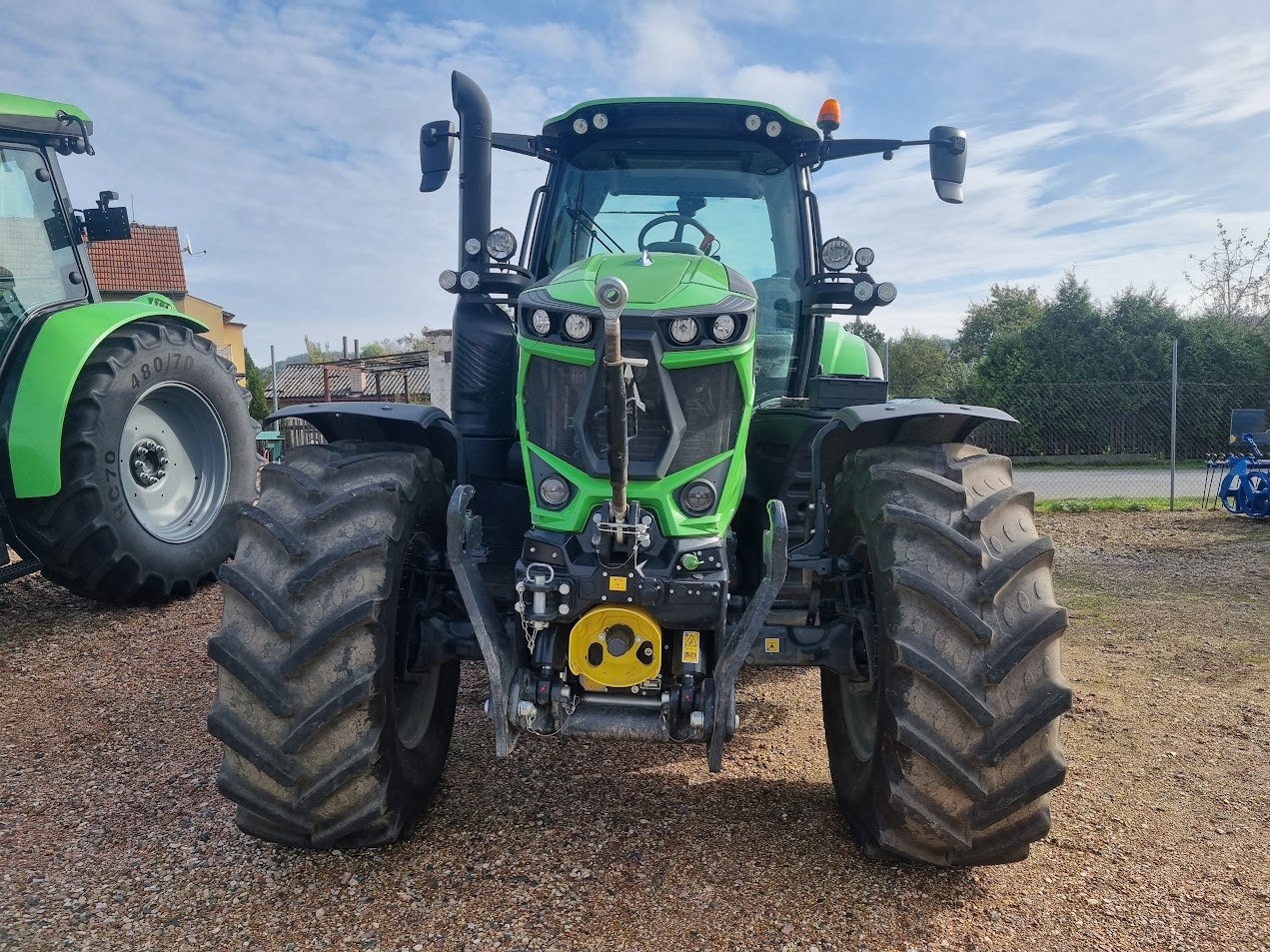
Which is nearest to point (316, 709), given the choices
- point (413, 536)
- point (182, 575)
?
point (413, 536)

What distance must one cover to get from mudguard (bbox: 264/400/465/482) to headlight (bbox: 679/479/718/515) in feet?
3.11

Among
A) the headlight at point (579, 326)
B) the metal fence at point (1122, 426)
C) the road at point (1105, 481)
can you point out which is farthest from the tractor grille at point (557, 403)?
the metal fence at point (1122, 426)

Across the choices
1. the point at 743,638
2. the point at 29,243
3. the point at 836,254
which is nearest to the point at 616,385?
the point at 743,638

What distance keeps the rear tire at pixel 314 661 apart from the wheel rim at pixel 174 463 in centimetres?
376

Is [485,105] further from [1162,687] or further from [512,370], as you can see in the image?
[1162,687]

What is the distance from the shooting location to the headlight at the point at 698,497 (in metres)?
2.99

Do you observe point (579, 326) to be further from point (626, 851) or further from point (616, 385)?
point (626, 851)

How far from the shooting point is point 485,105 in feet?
13.2

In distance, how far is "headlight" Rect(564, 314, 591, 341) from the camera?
115 inches

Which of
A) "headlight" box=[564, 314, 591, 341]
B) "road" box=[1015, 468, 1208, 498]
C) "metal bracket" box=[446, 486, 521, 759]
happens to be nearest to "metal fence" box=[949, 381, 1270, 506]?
"road" box=[1015, 468, 1208, 498]

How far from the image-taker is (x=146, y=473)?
20.8 feet

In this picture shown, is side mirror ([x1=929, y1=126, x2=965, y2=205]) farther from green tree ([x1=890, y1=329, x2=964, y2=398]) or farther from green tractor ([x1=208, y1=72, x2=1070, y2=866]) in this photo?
green tree ([x1=890, y1=329, x2=964, y2=398])

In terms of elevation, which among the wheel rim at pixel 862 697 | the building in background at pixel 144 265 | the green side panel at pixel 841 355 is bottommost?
the wheel rim at pixel 862 697

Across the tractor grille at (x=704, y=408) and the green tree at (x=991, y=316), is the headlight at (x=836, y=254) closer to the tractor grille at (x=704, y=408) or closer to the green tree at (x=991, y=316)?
the tractor grille at (x=704, y=408)
